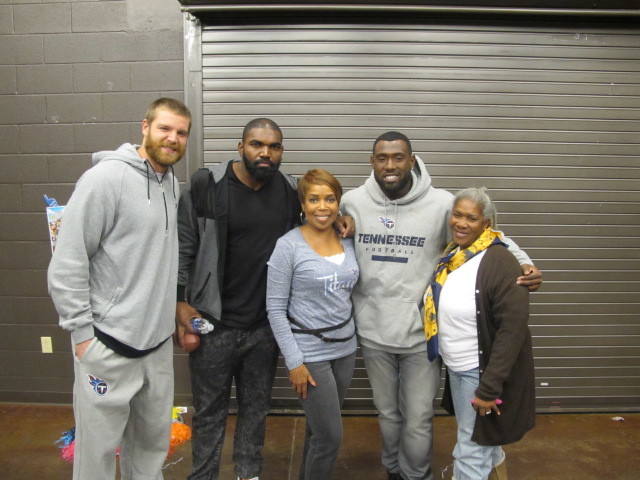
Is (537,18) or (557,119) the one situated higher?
(537,18)

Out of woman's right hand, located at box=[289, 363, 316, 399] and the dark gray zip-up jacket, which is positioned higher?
the dark gray zip-up jacket

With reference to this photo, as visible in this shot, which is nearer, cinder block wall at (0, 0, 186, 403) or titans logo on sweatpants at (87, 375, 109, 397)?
titans logo on sweatpants at (87, 375, 109, 397)

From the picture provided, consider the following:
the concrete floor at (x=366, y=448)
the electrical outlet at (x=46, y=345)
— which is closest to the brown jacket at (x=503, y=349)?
the concrete floor at (x=366, y=448)

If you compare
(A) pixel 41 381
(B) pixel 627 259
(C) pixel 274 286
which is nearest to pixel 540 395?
(B) pixel 627 259

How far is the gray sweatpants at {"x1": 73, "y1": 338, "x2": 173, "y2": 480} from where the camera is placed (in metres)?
2.21

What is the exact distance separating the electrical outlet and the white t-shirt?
328 cm

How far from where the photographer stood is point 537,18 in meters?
3.65

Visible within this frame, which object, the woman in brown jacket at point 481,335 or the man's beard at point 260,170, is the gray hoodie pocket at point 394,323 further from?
the man's beard at point 260,170

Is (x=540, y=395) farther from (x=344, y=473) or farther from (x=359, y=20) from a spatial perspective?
(x=359, y=20)

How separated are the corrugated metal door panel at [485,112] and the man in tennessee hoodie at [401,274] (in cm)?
116

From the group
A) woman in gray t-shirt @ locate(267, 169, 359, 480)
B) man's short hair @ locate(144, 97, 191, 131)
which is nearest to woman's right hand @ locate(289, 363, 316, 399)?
woman in gray t-shirt @ locate(267, 169, 359, 480)

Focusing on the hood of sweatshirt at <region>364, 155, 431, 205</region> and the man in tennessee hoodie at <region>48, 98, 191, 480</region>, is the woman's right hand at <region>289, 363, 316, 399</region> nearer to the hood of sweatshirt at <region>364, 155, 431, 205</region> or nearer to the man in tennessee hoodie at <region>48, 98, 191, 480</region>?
the man in tennessee hoodie at <region>48, 98, 191, 480</region>

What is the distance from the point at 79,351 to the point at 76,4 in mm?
2854

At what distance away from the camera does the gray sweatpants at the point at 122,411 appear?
2.21 metres
